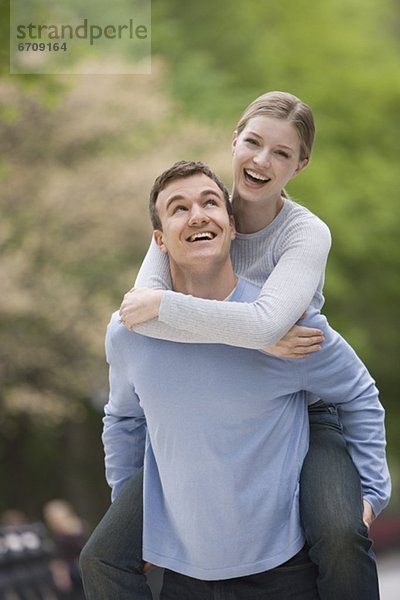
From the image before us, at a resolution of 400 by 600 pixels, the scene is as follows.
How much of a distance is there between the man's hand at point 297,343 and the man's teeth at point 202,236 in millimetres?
Result: 358

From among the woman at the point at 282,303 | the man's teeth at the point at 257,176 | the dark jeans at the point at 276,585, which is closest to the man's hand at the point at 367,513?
the woman at the point at 282,303

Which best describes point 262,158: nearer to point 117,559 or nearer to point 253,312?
point 253,312

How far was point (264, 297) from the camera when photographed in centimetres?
338

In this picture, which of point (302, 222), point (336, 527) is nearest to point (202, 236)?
point (302, 222)

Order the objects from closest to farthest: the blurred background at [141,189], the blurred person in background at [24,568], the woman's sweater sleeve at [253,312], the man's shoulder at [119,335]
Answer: the woman's sweater sleeve at [253,312] < the man's shoulder at [119,335] < the blurred person in background at [24,568] < the blurred background at [141,189]

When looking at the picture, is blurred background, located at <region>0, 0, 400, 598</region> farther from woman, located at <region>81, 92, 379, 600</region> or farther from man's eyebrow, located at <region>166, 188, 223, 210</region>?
man's eyebrow, located at <region>166, 188, 223, 210</region>

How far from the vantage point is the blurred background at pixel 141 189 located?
1906cm

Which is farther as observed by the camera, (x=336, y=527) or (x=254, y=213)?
(x=254, y=213)

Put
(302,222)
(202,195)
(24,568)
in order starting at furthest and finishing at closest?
(24,568)
(302,222)
(202,195)

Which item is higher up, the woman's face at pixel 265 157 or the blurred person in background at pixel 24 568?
the woman's face at pixel 265 157

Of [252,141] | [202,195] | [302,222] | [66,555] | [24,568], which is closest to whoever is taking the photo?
[202,195]

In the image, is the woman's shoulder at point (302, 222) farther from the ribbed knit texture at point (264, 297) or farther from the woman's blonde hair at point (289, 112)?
the woman's blonde hair at point (289, 112)

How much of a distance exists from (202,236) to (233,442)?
594 mm

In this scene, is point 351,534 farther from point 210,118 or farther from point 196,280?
point 210,118
